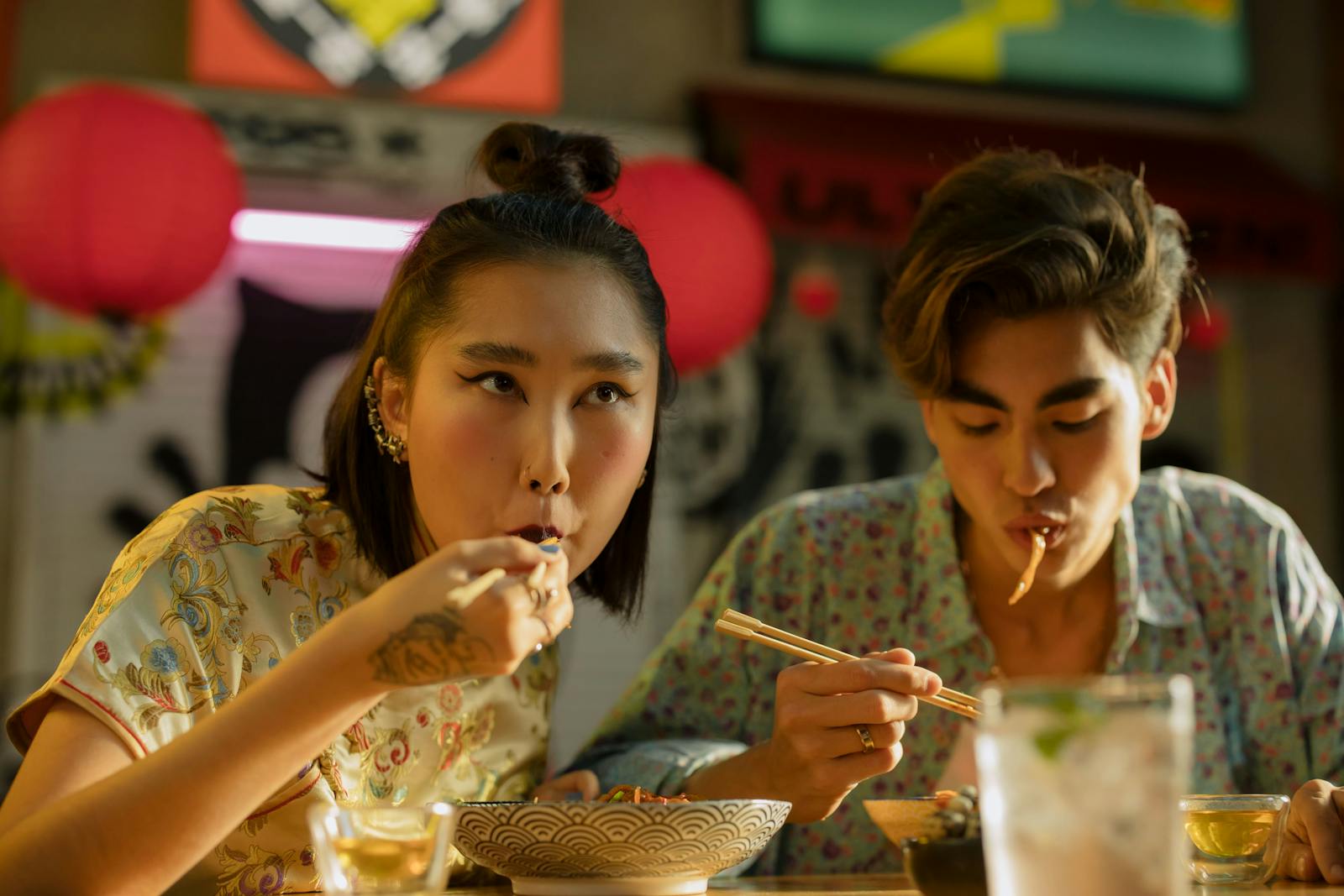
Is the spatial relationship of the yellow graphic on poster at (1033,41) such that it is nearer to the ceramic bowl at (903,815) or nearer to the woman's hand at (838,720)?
the woman's hand at (838,720)

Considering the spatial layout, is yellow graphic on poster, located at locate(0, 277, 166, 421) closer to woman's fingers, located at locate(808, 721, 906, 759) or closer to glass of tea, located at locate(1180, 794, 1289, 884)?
woman's fingers, located at locate(808, 721, 906, 759)

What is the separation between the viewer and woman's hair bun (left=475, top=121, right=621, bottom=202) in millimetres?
1697

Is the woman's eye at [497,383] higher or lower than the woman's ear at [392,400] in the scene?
higher

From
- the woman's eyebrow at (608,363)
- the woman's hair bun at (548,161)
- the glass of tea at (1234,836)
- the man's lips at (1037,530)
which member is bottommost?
the glass of tea at (1234,836)

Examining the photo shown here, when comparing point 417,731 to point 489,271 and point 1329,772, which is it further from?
point 1329,772

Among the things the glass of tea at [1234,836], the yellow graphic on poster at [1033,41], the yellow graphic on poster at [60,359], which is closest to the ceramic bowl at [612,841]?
the glass of tea at [1234,836]

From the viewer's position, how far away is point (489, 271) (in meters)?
1.50

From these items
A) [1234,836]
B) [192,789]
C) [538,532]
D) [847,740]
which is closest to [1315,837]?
[1234,836]

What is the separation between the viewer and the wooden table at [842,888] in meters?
1.21

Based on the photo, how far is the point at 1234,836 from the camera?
48.9 inches

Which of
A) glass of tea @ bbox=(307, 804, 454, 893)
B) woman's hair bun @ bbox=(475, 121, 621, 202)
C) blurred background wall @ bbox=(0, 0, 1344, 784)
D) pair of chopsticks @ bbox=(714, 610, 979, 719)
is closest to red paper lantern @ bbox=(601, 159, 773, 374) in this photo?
blurred background wall @ bbox=(0, 0, 1344, 784)

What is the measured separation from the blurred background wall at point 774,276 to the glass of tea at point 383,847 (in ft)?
10.00

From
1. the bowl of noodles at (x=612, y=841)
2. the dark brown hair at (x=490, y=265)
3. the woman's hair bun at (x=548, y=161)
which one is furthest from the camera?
the woman's hair bun at (x=548, y=161)

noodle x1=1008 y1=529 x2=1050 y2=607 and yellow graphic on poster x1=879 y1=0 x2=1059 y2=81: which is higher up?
yellow graphic on poster x1=879 y1=0 x2=1059 y2=81
